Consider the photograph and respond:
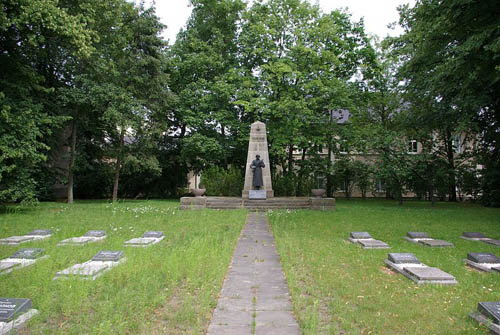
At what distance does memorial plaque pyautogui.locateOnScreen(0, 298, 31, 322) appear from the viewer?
11.1ft

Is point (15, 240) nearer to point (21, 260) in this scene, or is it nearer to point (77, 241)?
point (77, 241)

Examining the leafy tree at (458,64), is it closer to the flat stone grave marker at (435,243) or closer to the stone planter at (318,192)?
the flat stone grave marker at (435,243)

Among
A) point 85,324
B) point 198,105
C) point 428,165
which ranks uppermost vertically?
point 198,105

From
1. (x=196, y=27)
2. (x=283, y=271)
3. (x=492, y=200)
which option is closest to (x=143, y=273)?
(x=283, y=271)

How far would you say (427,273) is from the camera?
17.1 ft

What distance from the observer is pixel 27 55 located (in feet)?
54.4

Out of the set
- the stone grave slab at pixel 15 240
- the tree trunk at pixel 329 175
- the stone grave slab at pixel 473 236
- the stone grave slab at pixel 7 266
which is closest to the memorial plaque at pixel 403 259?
the stone grave slab at pixel 473 236

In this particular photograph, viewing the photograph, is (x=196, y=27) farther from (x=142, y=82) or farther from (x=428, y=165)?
(x=428, y=165)

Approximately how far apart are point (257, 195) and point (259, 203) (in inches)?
41.4

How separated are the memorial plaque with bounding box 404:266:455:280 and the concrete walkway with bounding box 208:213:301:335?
198cm

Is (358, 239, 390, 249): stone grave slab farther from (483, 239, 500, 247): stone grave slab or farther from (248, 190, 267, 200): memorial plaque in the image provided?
(248, 190, 267, 200): memorial plaque

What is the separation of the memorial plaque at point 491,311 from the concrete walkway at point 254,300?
1.94 metres

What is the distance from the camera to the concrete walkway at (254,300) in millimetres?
3359

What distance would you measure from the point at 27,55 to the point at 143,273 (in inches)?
635
